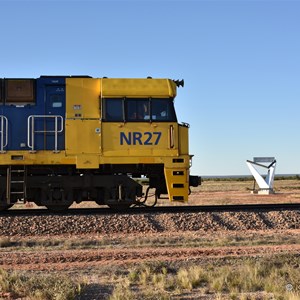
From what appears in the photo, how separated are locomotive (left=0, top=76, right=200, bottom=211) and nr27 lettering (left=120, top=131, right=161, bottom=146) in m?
0.03

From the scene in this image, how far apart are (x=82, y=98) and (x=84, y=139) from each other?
4.36 feet

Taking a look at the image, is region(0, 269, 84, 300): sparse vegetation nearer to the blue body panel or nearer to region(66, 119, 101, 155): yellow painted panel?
region(66, 119, 101, 155): yellow painted panel

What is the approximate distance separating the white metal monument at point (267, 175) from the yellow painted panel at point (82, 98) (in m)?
25.0

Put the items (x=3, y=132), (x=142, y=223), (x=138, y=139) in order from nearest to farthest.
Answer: (x=142, y=223) → (x=3, y=132) → (x=138, y=139)

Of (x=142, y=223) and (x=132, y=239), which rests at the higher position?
(x=142, y=223)

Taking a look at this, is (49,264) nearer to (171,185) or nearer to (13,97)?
(171,185)

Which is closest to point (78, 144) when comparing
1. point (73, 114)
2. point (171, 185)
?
point (73, 114)

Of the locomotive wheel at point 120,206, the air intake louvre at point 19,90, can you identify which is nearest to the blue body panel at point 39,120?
the air intake louvre at point 19,90

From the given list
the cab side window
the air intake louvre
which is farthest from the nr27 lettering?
the air intake louvre

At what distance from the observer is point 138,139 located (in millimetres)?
15219

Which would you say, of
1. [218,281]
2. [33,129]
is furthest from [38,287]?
[33,129]

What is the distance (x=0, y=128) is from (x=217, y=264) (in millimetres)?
8470

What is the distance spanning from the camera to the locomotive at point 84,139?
49.2 feet

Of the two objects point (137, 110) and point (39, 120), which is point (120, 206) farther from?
point (39, 120)
